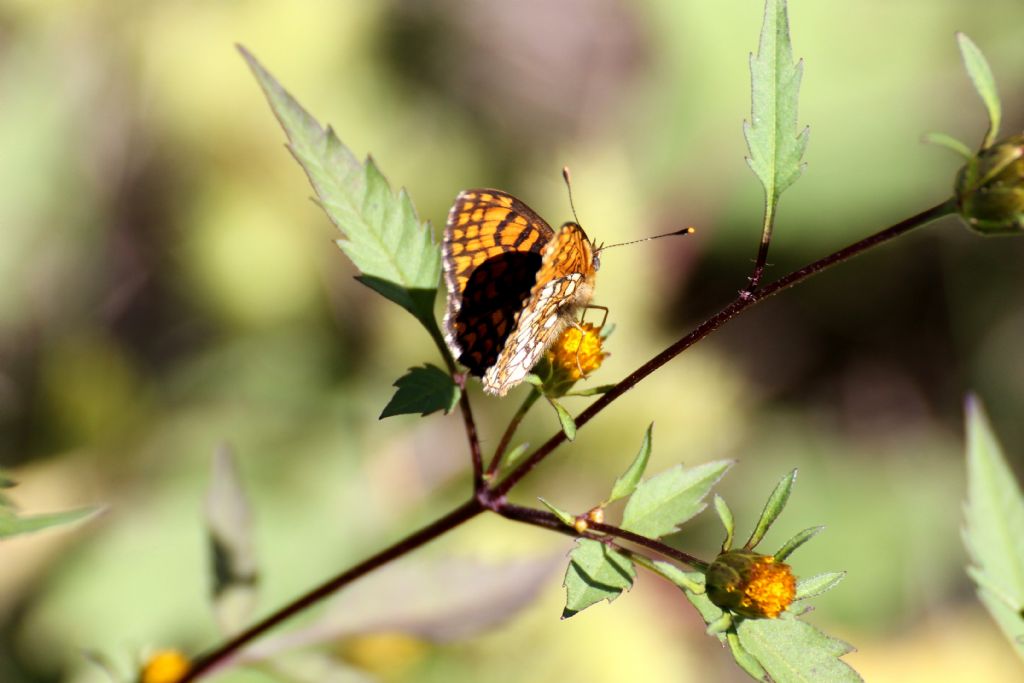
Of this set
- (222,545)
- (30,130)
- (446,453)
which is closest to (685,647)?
(446,453)

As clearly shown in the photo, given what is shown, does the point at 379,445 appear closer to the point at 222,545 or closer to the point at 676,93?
the point at 222,545

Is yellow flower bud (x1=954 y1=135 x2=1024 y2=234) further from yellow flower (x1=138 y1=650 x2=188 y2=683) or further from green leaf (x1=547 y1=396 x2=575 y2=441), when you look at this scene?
yellow flower (x1=138 y1=650 x2=188 y2=683)

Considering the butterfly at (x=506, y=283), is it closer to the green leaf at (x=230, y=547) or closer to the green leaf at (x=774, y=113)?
the green leaf at (x=774, y=113)

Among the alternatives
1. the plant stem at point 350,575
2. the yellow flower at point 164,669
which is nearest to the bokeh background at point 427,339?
the yellow flower at point 164,669

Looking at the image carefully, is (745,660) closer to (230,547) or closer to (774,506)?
(774,506)

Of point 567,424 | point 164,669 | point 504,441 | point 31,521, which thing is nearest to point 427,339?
point 164,669

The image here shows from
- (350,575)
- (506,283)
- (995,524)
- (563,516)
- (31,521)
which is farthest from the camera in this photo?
(995,524)
